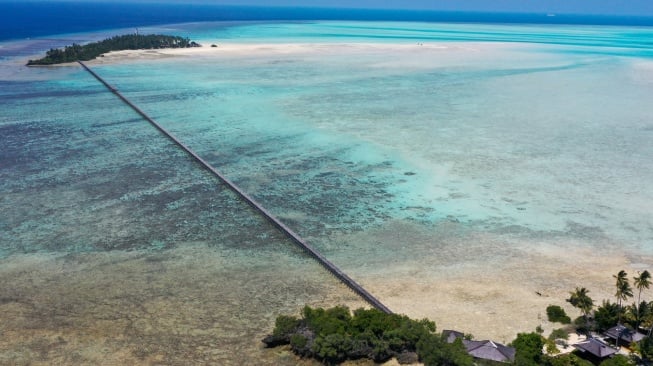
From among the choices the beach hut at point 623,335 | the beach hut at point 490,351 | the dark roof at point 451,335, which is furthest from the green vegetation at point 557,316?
the dark roof at point 451,335

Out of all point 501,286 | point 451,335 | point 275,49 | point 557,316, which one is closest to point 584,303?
point 557,316

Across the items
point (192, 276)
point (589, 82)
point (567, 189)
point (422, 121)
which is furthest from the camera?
point (589, 82)

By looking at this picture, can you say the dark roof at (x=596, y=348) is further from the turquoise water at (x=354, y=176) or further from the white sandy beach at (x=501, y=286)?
the turquoise water at (x=354, y=176)

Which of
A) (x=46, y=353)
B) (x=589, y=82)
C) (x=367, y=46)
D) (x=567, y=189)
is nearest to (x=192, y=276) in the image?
(x=46, y=353)

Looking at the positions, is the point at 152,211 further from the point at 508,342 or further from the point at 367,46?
the point at 367,46

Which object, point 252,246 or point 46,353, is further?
point 252,246

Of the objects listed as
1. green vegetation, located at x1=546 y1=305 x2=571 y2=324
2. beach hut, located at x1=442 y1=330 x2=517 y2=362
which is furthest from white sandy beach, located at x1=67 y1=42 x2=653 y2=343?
beach hut, located at x1=442 y1=330 x2=517 y2=362
